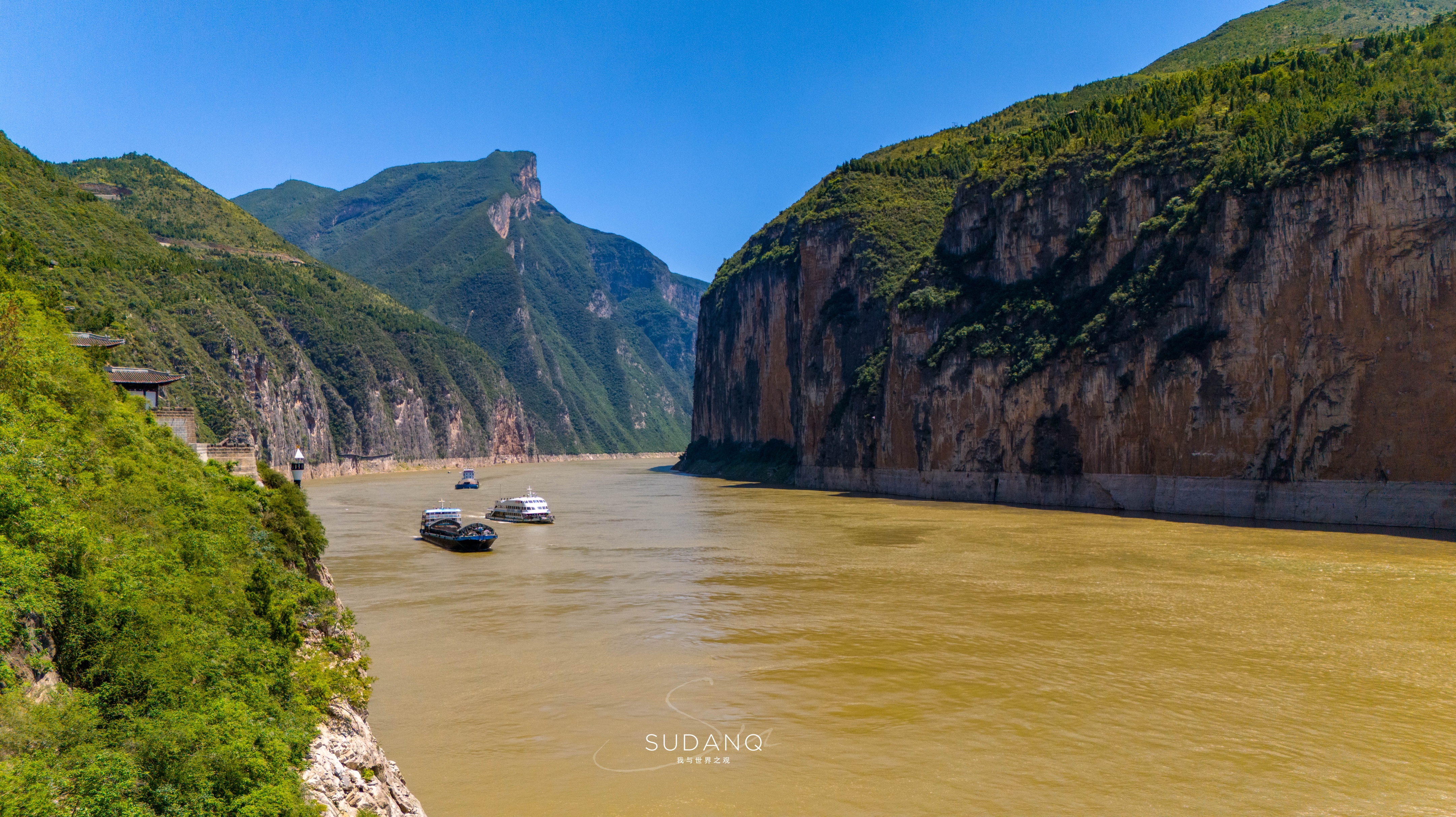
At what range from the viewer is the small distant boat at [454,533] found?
1822 inches

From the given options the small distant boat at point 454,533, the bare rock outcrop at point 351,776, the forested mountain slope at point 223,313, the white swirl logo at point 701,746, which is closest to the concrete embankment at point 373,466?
the forested mountain slope at point 223,313

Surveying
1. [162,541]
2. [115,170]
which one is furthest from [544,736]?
[115,170]

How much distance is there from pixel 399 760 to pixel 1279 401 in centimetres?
5616

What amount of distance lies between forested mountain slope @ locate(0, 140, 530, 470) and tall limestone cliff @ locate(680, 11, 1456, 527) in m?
60.9

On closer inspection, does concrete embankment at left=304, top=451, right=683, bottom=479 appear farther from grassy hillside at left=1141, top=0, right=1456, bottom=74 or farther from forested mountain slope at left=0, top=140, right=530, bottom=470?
grassy hillside at left=1141, top=0, right=1456, bottom=74

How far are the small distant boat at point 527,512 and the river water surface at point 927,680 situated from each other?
19.2 metres

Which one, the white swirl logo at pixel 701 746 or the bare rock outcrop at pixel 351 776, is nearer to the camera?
the bare rock outcrop at pixel 351 776

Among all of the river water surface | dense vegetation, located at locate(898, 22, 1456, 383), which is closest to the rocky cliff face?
dense vegetation, located at locate(898, 22, 1456, 383)

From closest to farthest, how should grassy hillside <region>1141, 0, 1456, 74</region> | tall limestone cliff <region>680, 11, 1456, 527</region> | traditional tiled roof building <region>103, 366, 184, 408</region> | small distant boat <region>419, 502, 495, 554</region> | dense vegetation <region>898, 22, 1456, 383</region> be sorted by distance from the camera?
traditional tiled roof building <region>103, 366, 184, 408</region> → small distant boat <region>419, 502, 495, 554</region> → tall limestone cliff <region>680, 11, 1456, 527</region> → dense vegetation <region>898, 22, 1456, 383</region> → grassy hillside <region>1141, 0, 1456, 74</region>

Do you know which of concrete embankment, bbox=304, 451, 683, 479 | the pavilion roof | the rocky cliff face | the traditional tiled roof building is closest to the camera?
the traditional tiled roof building

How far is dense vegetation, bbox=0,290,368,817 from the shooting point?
7.39 meters

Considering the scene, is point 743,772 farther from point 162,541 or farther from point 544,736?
point 162,541

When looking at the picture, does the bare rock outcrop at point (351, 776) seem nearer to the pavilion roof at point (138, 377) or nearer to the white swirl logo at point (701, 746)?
the white swirl logo at point (701, 746)

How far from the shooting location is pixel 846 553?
4247 centimetres
